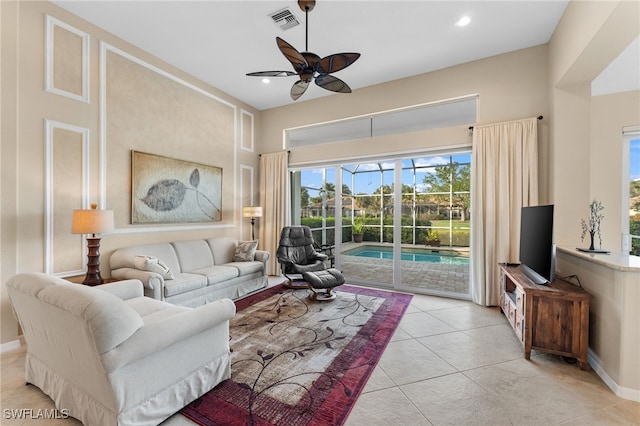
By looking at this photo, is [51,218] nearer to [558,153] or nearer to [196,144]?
[196,144]

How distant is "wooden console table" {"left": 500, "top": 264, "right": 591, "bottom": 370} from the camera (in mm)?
2178

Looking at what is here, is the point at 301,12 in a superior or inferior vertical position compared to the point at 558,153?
superior

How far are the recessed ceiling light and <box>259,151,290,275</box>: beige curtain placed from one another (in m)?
3.39

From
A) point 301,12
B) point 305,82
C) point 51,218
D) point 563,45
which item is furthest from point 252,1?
point 563,45

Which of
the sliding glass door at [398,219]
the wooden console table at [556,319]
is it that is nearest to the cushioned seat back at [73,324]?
the wooden console table at [556,319]

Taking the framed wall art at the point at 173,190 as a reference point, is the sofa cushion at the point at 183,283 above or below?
below

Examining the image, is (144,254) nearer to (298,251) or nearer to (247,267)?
(247,267)

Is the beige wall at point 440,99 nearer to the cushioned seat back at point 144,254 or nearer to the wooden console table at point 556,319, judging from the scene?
the wooden console table at point 556,319

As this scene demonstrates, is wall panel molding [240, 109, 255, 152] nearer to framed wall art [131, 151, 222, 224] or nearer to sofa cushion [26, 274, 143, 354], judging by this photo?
framed wall art [131, 151, 222, 224]

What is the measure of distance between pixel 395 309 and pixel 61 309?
10.8 feet

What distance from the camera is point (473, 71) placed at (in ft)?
12.7

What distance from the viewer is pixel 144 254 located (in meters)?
3.44

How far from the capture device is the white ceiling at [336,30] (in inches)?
112

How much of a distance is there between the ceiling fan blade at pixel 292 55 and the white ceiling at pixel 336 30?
782mm
